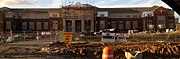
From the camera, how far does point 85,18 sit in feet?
374

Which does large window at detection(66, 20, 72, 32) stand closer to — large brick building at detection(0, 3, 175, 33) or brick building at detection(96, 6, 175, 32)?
large brick building at detection(0, 3, 175, 33)

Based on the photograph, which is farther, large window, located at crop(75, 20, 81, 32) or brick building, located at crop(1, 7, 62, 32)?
brick building, located at crop(1, 7, 62, 32)

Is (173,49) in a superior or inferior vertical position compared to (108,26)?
superior

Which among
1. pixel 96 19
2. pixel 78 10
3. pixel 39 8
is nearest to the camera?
pixel 78 10

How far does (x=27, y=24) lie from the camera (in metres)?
124

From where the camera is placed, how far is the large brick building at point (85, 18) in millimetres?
112625

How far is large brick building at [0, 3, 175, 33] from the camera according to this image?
11262cm

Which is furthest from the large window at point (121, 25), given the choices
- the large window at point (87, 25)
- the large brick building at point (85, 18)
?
the large window at point (87, 25)

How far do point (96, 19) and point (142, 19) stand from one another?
16611mm

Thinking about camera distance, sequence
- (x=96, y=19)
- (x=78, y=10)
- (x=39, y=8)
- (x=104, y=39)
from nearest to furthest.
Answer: (x=104, y=39)
(x=78, y=10)
(x=96, y=19)
(x=39, y=8)

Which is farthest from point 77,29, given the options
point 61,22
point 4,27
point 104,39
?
point 104,39

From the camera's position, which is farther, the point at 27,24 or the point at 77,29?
the point at 27,24

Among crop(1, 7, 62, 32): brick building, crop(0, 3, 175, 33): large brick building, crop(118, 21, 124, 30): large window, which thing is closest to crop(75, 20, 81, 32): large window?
crop(0, 3, 175, 33): large brick building

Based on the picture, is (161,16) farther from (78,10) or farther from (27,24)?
(27,24)
